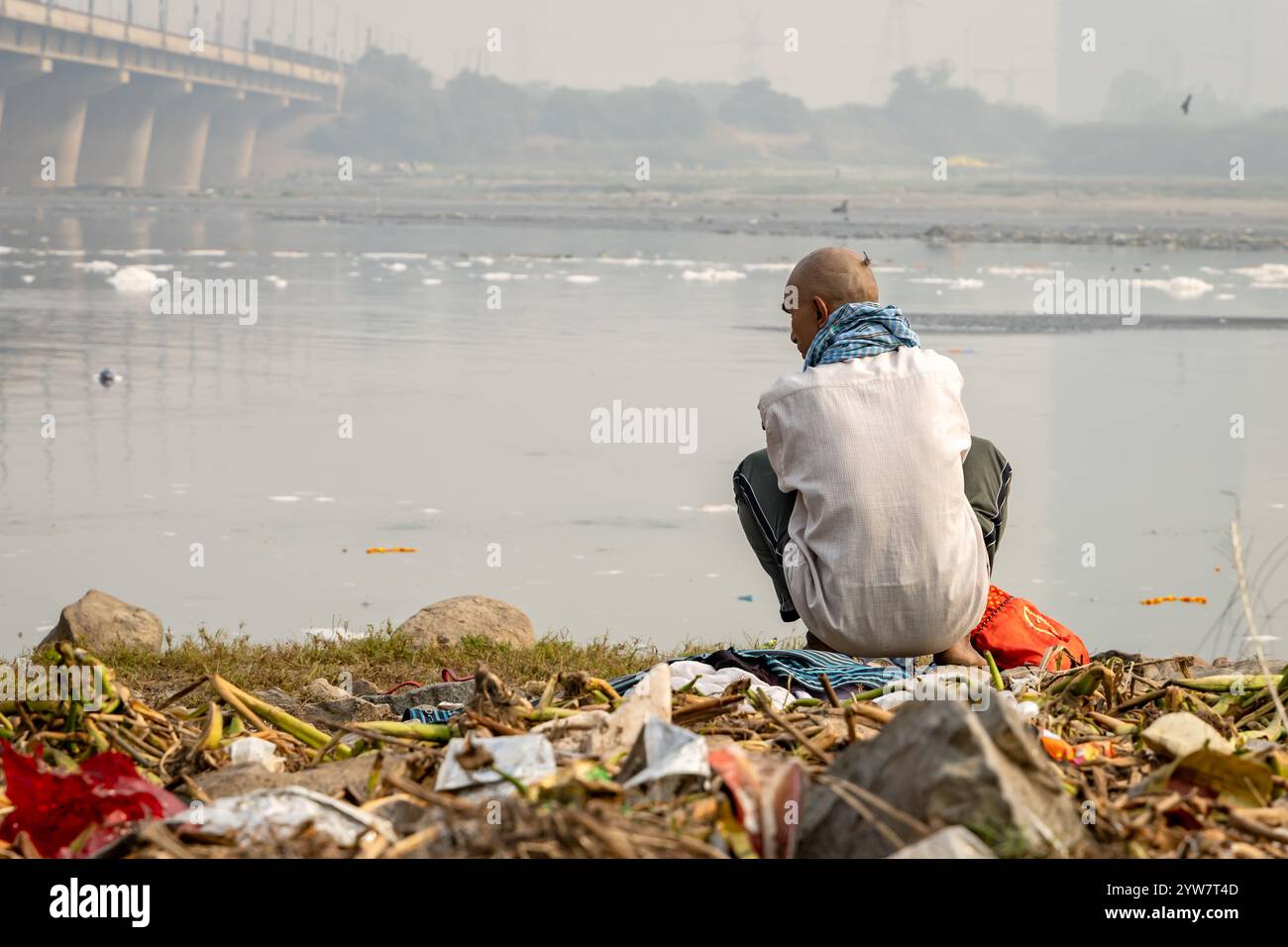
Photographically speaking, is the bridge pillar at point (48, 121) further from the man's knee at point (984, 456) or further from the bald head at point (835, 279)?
the man's knee at point (984, 456)

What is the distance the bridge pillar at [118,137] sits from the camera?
262ft

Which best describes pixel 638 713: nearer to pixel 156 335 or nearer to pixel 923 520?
pixel 923 520

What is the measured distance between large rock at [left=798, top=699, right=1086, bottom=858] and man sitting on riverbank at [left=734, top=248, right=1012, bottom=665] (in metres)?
2.21

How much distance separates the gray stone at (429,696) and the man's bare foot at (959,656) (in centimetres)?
137

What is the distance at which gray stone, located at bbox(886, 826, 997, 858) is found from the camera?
1851 millimetres

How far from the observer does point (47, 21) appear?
62.7 metres

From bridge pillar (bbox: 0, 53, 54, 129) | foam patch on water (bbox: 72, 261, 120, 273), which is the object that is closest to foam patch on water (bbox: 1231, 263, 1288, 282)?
foam patch on water (bbox: 72, 261, 120, 273)

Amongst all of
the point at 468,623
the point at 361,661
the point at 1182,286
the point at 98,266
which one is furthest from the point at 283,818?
the point at 98,266

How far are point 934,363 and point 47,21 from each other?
65.6 meters

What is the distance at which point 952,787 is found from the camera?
195cm

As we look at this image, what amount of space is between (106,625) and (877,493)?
3703 mm

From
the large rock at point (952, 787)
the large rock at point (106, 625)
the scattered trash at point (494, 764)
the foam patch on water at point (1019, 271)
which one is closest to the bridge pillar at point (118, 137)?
the foam patch on water at point (1019, 271)
